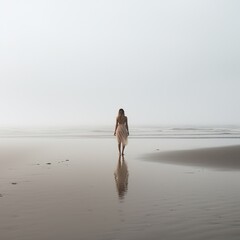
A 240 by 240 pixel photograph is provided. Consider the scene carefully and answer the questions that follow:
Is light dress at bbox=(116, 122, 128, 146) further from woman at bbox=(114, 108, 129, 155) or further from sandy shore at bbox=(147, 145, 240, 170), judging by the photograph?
sandy shore at bbox=(147, 145, 240, 170)

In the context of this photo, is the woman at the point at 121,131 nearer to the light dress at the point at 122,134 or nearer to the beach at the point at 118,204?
the light dress at the point at 122,134

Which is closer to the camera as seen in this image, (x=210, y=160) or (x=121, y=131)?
(x=210, y=160)

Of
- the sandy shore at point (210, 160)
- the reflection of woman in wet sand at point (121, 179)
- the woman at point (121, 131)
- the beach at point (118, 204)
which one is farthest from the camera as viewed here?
the woman at point (121, 131)

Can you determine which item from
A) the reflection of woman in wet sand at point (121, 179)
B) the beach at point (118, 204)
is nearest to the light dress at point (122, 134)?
the reflection of woman in wet sand at point (121, 179)

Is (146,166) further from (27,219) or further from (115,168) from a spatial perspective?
(27,219)

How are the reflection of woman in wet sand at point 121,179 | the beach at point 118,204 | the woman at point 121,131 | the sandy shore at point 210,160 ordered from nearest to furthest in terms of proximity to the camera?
the beach at point 118,204
the reflection of woman in wet sand at point 121,179
the sandy shore at point 210,160
the woman at point 121,131

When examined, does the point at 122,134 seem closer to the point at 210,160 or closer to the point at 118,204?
the point at 210,160

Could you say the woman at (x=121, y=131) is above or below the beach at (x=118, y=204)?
above

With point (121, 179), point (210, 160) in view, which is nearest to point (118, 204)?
point (121, 179)

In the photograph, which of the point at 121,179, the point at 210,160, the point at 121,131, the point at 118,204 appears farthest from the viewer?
the point at 121,131

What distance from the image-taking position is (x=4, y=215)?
6.43 m

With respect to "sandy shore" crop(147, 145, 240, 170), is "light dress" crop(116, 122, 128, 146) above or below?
above

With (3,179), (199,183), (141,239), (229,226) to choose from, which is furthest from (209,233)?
(3,179)

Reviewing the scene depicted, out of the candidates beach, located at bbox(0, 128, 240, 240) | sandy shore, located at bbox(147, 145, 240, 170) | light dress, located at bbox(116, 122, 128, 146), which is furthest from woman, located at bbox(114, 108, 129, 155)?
beach, located at bbox(0, 128, 240, 240)
